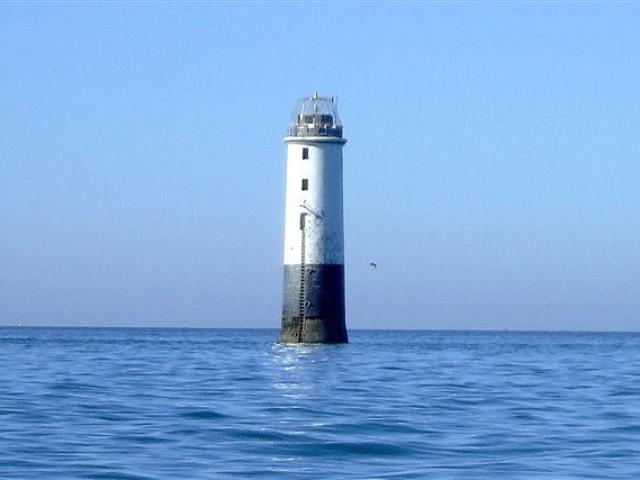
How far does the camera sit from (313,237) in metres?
52.9

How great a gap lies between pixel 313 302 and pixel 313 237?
2.29 meters

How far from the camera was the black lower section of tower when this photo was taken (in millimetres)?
53031

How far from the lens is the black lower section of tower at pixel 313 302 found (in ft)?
174

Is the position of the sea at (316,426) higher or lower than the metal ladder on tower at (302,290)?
lower

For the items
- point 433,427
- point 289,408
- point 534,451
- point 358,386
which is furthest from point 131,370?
point 534,451

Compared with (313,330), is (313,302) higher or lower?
higher

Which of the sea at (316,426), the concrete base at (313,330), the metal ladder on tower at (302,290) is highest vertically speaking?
the metal ladder on tower at (302,290)

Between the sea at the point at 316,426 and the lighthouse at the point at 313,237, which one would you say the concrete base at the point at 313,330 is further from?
the sea at the point at 316,426

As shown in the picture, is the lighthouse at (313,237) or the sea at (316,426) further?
the lighthouse at (313,237)

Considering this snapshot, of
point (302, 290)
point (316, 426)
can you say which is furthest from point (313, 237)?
point (316, 426)

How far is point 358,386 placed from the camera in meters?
32.0

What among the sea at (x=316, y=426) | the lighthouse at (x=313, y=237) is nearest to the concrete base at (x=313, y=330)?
the lighthouse at (x=313, y=237)

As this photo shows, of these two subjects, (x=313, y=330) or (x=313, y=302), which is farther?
(x=313, y=330)

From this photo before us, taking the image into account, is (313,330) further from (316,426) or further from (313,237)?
(316,426)
